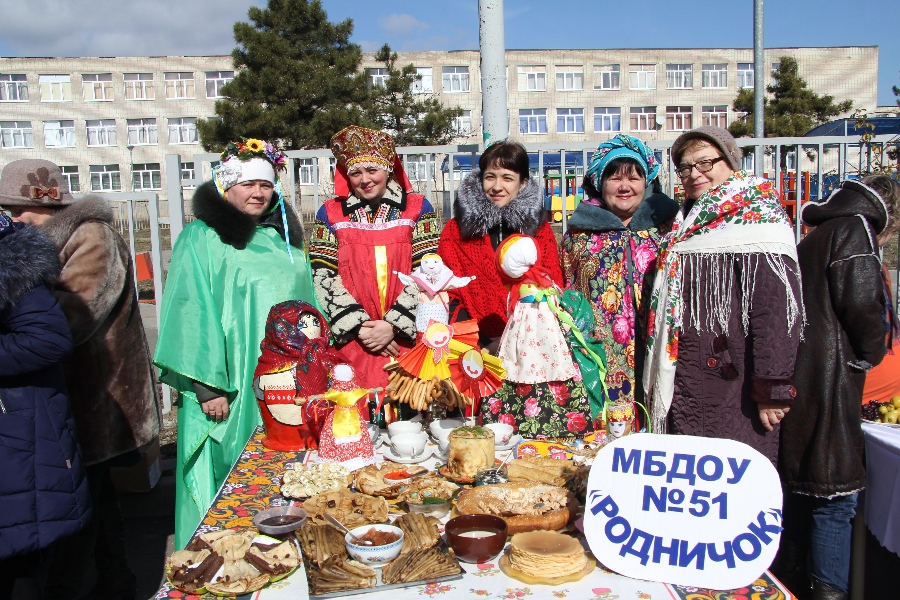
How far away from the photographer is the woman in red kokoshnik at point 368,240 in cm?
292

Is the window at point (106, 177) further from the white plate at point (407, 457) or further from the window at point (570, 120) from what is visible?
the white plate at point (407, 457)

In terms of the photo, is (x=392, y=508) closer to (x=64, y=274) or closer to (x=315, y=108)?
(x=64, y=274)

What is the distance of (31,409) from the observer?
2.21 metres

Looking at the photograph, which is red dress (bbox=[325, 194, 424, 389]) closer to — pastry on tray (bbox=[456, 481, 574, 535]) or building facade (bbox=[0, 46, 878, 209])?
pastry on tray (bbox=[456, 481, 574, 535])

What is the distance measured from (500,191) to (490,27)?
4.71 feet

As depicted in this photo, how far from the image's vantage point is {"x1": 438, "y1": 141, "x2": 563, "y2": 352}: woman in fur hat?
9.89 feet

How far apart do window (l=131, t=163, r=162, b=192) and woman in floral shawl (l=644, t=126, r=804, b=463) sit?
36.9 m

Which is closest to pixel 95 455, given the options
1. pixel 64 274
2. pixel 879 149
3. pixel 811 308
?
pixel 64 274

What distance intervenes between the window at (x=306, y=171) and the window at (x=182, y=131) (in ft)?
107

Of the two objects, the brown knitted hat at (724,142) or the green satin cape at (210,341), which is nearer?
the brown knitted hat at (724,142)

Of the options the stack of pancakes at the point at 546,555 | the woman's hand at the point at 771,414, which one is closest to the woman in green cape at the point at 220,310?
the stack of pancakes at the point at 546,555

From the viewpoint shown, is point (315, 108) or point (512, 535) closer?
point (512, 535)

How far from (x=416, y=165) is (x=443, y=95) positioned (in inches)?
1272

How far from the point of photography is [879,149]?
16.0ft
